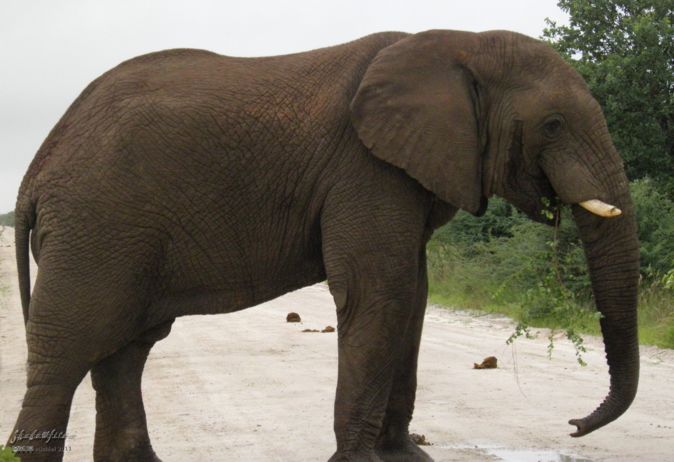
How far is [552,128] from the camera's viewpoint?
22.3 ft

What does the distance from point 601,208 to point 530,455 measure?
6.72ft

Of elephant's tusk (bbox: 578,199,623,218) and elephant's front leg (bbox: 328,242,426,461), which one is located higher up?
elephant's tusk (bbox: 578,199,623,218)

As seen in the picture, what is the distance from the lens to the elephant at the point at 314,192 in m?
6.61

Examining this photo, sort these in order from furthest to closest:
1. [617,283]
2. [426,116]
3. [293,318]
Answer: [293,318], [426,116], [617,283]

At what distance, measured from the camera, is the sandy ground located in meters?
8.14

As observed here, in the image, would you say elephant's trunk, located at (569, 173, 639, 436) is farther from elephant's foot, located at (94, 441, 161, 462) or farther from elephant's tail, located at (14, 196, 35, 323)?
elephant's tail, located at (14, 196, 35, 323)

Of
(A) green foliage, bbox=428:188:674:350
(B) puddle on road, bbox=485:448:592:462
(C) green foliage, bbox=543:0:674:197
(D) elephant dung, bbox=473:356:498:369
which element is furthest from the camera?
(C) green foliage, bbox=543:0:674:197

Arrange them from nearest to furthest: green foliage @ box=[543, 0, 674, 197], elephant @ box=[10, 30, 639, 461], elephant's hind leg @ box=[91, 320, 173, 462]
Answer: elephant @ box=[10, 30, 639, 461] → elephant's hind leg @ box=[91, 320, 173, 462] → green foliage @ box=[543, 0, 674, 197]

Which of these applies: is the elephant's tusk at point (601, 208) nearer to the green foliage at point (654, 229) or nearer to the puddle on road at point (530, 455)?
the puddle on road at point (530, 455)

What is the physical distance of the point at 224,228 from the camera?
684cm

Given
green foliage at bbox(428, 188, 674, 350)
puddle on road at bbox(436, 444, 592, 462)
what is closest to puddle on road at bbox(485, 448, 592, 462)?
puddle on road at bbox(436, 444, 592, 462)

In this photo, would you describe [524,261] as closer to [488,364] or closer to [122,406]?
[488,364]

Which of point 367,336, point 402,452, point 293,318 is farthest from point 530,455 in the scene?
point 293,318

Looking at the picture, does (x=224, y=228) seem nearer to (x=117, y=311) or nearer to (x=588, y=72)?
(x=117, y=311)
